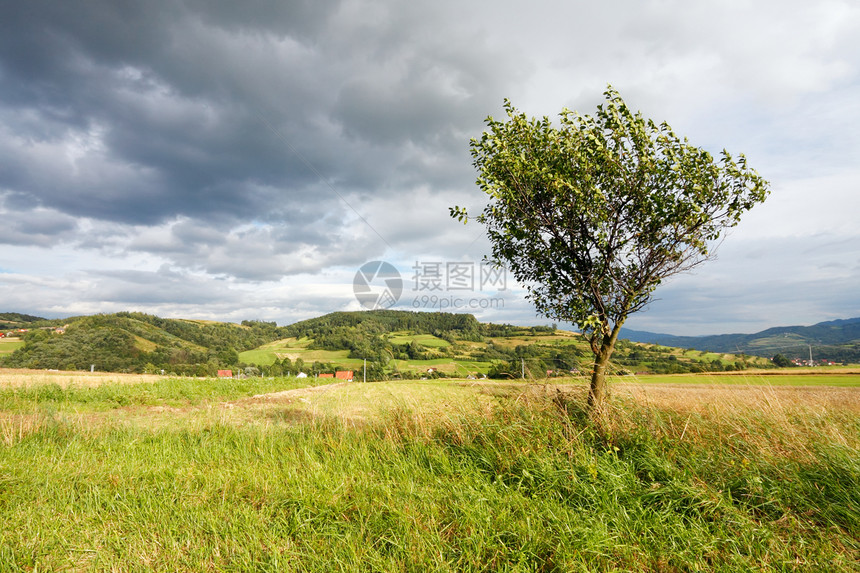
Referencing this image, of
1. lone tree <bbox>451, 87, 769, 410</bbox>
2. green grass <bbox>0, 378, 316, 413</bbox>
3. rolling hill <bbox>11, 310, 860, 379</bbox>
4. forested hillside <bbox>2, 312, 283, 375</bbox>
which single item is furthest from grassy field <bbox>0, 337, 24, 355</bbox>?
lone tree <bbox>451, 87, 769, 410</bbox>

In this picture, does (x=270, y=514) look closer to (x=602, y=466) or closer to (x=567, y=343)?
(x=602, y=466)

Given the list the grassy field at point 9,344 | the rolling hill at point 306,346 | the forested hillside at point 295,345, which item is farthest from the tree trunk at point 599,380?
the grassy field at point 9,344

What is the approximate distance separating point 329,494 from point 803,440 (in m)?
6.08

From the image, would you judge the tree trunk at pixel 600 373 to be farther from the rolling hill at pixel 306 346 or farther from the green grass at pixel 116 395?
the rolling hill at pixel 306 346

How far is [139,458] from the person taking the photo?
253 inches

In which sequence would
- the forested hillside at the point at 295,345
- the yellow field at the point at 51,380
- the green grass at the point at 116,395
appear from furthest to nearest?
1. the forested hillside at the point at 295,345
2. the yellow field at the point at 51,380
3. the green grass at the point at 116,395

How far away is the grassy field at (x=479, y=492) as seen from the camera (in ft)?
11.2

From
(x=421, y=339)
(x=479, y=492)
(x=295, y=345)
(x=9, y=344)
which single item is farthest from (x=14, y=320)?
(x=479, y=492)

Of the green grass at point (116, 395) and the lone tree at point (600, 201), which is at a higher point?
the lone tree at point (600, 201)

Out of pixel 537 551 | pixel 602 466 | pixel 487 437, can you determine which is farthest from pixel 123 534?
pixel 602 466

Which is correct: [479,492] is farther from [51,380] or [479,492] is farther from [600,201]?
[51,380]

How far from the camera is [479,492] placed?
177 inches

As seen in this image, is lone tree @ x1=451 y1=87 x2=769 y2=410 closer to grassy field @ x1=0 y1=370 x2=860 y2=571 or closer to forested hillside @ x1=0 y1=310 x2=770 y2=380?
grassy field @ x1=0 y1=370 x2=860 y2=571

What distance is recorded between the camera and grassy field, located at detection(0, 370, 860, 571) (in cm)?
343
